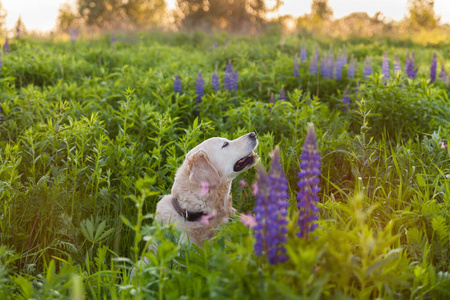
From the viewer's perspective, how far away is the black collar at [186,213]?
3137 mm

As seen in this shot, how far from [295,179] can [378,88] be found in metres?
1.99

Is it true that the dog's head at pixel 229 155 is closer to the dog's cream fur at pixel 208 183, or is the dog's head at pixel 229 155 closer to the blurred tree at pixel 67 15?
the dog's cream fur at pixel 208 183

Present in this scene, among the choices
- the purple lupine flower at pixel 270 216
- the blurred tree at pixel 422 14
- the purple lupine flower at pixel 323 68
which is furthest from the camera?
the blurred tree at pixel 422 14

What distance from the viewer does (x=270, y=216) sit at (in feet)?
4.79

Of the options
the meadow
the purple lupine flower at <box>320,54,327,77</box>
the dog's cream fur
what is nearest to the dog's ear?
the dog's cream fur

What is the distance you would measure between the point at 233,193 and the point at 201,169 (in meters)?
0.92

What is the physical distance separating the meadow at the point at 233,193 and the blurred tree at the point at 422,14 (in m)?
23.9

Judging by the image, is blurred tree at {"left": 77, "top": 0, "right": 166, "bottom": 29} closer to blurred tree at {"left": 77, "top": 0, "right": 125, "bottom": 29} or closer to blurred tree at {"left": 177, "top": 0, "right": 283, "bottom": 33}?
blurred tree at {"left": 77, "top": 0, "right": 125, "bottom": 29}

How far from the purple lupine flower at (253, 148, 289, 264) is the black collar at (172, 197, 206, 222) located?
167 centimetres

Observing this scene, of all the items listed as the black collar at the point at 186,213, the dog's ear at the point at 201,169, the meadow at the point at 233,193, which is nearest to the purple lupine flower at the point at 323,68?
the meadow at the point at 233,193

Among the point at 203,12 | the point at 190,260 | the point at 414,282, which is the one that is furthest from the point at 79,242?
the point at 203,12

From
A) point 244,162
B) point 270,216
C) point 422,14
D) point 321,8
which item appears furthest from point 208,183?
point 321,8

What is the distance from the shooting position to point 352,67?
22.0ft

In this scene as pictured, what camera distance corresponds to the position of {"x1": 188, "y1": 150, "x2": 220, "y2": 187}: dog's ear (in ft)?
10.5
